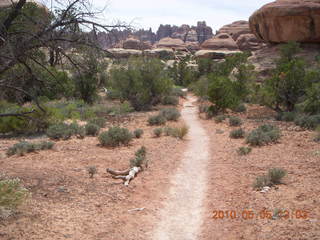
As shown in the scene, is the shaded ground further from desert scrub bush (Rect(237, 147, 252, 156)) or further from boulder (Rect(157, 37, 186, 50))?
boulder (Rect(157, 37, 186, 50))

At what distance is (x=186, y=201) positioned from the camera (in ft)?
20.1

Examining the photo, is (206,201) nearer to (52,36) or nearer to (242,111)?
(52,36)

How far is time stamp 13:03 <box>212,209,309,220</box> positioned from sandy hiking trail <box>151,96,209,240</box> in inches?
12.9

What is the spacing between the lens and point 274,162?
8336mm

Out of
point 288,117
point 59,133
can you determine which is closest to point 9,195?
point 59,133

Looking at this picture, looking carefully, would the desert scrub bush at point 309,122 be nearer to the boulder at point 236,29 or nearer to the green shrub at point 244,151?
the green shrub at point 244,151

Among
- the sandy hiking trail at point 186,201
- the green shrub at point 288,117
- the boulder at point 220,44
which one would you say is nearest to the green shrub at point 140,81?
the green shrub at point 288,117

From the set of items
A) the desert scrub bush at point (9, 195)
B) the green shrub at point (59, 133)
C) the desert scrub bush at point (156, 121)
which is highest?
the desert scrub bush at point (9, 195)

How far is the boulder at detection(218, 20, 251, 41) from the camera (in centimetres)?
6650

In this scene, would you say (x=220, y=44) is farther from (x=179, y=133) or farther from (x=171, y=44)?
(x=179, y=133)

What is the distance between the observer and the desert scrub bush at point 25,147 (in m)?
9.47

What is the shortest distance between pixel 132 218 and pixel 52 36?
3.56m

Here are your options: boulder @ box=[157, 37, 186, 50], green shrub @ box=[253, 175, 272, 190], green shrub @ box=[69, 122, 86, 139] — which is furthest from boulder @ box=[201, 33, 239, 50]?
green shrub @ box=[253, 175, 272, 190]

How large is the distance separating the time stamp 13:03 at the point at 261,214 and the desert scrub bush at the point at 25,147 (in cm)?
639
